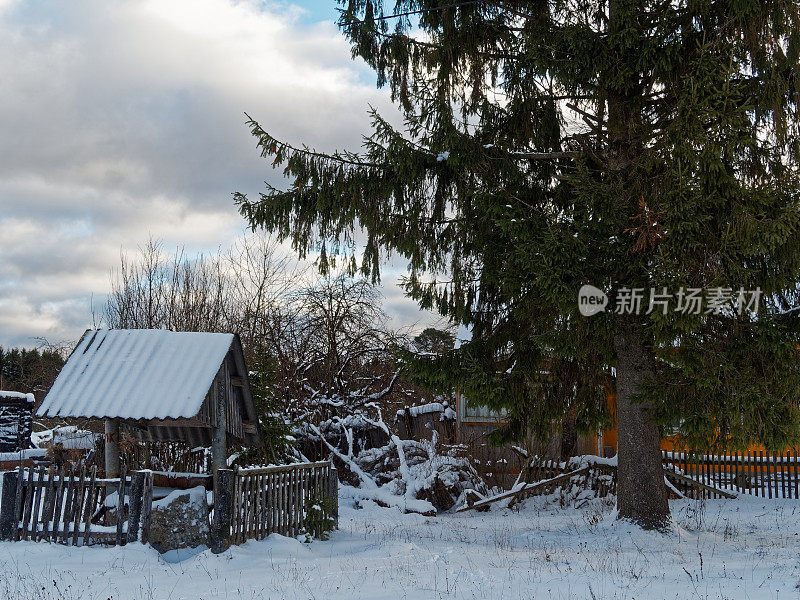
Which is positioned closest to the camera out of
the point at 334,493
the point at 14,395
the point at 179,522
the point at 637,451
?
the point at 179,522

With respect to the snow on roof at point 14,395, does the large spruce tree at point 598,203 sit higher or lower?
higher

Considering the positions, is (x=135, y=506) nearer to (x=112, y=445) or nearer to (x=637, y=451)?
(x=112, y=445)

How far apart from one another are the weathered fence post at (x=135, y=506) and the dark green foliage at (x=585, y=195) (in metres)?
4.44

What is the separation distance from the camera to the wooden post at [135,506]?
353 inches

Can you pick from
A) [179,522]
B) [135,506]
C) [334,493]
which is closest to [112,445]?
[135,506]

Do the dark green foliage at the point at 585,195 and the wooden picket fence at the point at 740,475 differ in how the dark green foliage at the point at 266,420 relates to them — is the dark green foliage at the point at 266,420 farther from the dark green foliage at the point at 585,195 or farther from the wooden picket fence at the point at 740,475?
the wooden picket fence at the point at 740,475

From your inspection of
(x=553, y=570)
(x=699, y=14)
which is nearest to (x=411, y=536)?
(x=553, y=570)

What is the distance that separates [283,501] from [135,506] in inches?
81.9

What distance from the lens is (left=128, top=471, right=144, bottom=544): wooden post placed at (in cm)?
896

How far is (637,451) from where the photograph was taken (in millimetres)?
10461

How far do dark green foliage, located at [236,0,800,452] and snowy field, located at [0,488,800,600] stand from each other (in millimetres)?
1739

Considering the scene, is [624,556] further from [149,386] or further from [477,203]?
[149,386]

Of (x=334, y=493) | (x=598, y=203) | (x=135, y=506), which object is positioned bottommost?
(x=334, y=493)

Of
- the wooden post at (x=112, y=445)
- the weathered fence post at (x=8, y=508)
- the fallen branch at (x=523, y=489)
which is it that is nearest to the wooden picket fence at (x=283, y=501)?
the wooden post at (x=112, y=445)
